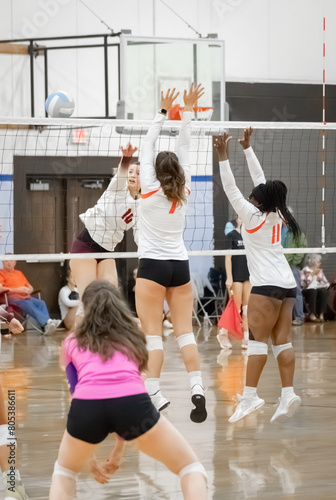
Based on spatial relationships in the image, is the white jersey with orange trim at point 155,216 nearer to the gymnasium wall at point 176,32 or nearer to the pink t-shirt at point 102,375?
the pink t-shirt at point 102,375

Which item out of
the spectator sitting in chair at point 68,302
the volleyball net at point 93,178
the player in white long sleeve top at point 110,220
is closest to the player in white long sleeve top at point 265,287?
the player in white long sleeve top at point 110,220

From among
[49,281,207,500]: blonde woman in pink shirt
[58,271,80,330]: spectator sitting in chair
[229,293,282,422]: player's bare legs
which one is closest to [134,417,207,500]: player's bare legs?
[49,281,207,500]: blonde woman in pink shirt

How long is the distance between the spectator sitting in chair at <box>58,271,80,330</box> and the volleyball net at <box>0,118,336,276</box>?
731 mm

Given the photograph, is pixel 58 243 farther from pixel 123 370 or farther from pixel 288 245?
pixel 123 370

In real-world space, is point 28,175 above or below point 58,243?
above

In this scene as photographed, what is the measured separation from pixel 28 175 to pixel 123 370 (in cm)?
1025

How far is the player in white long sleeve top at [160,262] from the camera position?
16.8 feet

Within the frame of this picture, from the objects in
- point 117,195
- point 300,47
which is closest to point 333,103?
point 300,47

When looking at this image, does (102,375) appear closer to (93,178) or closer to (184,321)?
(184,321)

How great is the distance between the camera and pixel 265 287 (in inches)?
210

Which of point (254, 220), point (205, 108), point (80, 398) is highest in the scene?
point (205, 108)

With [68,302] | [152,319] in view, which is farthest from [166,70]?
[152,319]

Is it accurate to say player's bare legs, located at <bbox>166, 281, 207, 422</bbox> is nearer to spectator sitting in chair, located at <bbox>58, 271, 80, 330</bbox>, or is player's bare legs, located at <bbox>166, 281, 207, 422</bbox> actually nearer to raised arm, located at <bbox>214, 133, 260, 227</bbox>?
raised arm, located at <bbox>214, 133, 260, 227</bbox>

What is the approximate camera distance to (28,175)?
13.0 m
